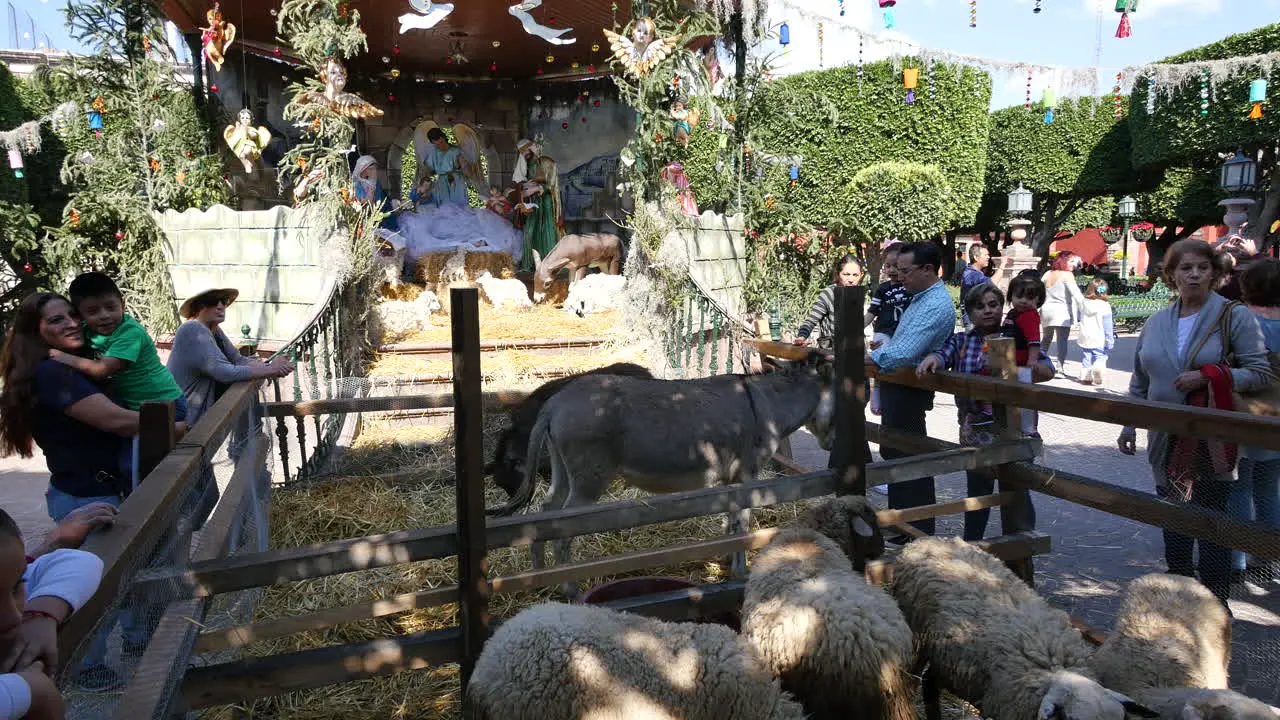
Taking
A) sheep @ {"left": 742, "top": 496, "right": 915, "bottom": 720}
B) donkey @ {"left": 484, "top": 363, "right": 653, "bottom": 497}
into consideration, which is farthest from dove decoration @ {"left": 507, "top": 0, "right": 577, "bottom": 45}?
sheep @ {"left": 742, "top": 496, "right": 915, "bottom": 720}

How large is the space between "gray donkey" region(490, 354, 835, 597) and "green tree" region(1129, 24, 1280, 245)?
17.1m

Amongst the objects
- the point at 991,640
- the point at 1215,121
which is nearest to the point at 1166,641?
the point at 991,640

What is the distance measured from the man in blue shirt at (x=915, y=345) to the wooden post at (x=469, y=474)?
2.38 meters

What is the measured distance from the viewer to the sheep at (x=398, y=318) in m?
9.20

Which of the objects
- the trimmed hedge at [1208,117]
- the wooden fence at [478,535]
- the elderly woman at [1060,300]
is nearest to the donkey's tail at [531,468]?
the wooden fence at [478,535]

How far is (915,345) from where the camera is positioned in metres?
4.12

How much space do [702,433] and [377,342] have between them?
5.91 metres

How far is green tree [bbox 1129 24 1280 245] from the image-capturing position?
1728cm

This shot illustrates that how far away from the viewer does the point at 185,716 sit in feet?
8.43

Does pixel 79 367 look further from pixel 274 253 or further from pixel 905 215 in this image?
pixel 905 215

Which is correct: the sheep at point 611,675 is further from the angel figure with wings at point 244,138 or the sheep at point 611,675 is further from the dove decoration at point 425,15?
the angel figure with wings at point 244,138

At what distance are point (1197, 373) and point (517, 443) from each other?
3.43m

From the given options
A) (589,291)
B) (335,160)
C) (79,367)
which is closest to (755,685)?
(79,367)

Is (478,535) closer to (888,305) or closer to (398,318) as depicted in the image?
(888,305)
